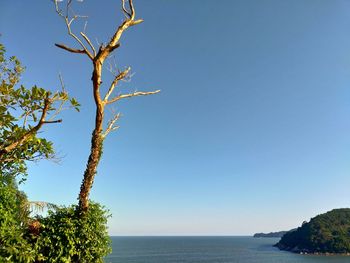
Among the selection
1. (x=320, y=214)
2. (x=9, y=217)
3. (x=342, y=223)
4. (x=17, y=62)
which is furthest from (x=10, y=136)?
(x=320, y=214)

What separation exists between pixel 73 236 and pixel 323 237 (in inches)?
6520

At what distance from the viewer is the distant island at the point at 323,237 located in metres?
144

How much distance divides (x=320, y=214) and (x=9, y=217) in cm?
20675

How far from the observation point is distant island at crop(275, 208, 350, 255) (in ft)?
472

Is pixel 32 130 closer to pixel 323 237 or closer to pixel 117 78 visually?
pixel 117 78

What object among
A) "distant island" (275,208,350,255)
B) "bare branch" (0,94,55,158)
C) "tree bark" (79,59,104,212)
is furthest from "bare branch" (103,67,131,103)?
"distant island" (275,208,350,255)

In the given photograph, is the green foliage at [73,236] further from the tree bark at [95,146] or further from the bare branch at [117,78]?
the bare branch at [117,78]

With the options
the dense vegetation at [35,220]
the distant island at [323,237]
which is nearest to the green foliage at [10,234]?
the dense vegetation at [35,220]

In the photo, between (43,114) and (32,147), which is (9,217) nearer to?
(32,147)

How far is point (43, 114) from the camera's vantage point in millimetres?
6094

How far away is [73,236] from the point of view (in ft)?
25.0

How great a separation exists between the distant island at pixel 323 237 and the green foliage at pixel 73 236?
156 meters

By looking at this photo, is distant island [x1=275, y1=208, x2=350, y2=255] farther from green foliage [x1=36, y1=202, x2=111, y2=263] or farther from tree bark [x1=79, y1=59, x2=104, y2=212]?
tree bark [x1=79, y1=59, x2=104, y2=212]

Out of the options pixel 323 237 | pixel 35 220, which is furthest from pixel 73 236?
pixel 323 237
